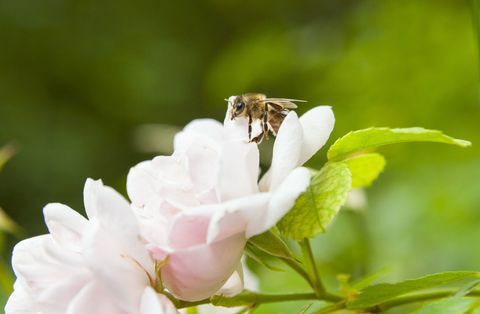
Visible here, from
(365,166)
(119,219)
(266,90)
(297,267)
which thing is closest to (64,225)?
(119,219)

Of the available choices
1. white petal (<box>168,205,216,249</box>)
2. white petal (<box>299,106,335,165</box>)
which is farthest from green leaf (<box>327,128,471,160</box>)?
white petal (<box>168,205,216,249</box>)

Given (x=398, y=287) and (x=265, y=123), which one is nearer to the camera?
(x=398, y=287)

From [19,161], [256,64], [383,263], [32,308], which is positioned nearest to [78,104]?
[19,161]

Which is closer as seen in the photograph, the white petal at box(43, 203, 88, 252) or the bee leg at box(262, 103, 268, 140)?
the white petal at box(43, 203, 88, 252)

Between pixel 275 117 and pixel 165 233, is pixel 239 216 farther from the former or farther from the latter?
pixel 275 117

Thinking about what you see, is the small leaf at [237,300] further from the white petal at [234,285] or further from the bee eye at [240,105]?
the bee eye at [240,105]

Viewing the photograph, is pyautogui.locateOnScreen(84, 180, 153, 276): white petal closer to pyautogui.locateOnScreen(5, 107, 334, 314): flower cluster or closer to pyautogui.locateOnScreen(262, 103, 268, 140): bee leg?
pyautogui.locateOnScreen(5, 107, 334, 314): flower cluster
